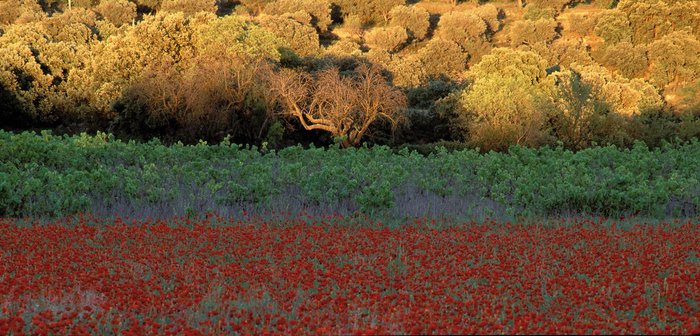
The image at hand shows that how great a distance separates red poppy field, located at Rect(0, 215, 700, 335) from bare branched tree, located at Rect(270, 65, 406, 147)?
23.8 m

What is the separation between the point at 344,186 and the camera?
16750 millimetres

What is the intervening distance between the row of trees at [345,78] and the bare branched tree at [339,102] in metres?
0.09

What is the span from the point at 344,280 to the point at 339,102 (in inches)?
1102

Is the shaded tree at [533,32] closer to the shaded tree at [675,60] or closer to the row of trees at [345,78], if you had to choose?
the row of trees at [345,78]

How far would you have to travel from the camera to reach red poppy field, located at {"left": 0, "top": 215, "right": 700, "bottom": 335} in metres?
7.22

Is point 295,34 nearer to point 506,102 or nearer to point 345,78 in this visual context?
point 345,78

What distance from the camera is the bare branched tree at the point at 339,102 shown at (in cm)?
3650

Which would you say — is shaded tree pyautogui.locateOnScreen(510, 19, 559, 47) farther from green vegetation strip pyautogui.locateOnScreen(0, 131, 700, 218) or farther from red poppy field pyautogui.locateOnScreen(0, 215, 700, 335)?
red poppy field pyautogui.locateOnScreen(0, 215, 700, 335)

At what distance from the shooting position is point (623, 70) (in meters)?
56.6

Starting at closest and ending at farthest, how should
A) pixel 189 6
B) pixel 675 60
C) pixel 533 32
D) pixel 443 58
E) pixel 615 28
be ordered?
pixel 675 60, pixel 443 58, pixel 615 28, pixel 533 32, pixel 189 6

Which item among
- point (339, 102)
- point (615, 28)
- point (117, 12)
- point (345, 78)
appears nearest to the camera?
point (339, 102)

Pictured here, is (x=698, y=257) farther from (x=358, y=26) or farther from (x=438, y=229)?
(x=358, y=26)

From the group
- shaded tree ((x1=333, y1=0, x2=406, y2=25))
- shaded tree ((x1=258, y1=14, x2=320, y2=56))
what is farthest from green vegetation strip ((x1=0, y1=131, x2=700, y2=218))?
shaded tree ((x1=333, y1=0, x2=406, y2=25))

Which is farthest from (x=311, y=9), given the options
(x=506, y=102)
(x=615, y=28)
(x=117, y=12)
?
(x=506, y=102)
